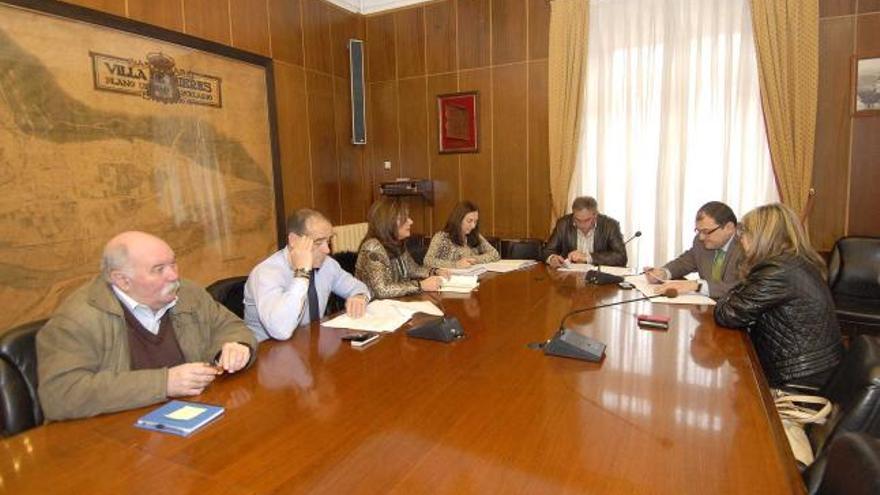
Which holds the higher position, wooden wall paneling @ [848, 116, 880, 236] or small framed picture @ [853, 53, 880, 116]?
small framed picture @ [853, 53, 880, 116]

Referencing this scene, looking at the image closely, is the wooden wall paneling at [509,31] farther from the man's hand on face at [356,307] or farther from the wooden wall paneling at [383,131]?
the man's hand on face at [356,307]

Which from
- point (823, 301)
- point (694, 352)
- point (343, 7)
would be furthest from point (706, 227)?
point (343, 7)

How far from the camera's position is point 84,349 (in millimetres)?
1354

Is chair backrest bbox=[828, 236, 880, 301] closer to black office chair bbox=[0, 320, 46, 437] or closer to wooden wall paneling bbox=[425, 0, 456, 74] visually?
wooden wall paneling bbox=[425, 0, 456, 74]

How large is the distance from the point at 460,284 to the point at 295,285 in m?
1.06

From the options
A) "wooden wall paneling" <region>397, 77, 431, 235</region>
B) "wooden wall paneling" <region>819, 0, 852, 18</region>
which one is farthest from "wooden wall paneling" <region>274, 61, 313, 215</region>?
"wooden wall paneling" <region>819, 0, 852, 18</region>

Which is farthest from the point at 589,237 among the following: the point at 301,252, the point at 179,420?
the point at 179,420

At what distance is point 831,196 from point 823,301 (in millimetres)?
2808

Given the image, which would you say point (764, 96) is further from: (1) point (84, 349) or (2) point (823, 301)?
(1) point (84, 349)

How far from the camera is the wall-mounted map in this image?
2.94 m

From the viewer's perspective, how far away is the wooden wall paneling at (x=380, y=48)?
555 centimetres

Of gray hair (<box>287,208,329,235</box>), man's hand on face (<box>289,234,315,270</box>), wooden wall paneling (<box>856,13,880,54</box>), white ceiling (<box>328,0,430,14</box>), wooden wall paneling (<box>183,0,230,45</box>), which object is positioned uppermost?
white ceiling (<box>328,0,430,14</box>)

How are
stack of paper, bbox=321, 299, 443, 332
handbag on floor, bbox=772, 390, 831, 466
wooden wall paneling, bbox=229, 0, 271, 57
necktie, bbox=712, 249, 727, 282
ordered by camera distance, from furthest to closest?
wooden wall paneling, bbox=229, 0, 271, 57 → necktie, bbox=712, 249, 727, 282 → stack of paper, bbox=321, 299, 443, 332 → handbag on floor, bbox=772, 390, 831, 466

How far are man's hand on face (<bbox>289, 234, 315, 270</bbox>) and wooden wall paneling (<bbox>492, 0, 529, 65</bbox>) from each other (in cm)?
364
